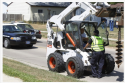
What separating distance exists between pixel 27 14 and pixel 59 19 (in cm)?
3767

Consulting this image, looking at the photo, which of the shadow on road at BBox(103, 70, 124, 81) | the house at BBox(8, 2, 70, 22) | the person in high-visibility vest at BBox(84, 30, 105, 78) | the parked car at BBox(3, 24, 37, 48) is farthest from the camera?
the house at BBox(8, 2, 70, 22)

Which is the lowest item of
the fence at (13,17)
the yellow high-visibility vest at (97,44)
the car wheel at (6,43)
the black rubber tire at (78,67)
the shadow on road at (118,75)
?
the shadow on road at (118,75)

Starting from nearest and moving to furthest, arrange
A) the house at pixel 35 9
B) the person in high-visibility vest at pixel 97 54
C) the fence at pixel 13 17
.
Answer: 1. the person in high-visibility vest at pixel 97 54
2. the house at pixel 35 9
3. the fence at pixel 13 17

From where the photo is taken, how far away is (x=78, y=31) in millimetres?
9164

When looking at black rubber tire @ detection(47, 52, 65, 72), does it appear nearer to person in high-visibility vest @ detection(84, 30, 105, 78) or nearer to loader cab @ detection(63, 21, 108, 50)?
loader cab @ detection(63, 21, 108, 50)

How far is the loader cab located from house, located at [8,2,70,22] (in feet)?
118

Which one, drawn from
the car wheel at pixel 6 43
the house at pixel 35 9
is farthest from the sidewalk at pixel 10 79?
the house at pixel 35 9

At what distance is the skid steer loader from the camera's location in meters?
8.81

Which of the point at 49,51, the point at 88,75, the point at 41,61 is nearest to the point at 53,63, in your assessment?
the point at 49,51

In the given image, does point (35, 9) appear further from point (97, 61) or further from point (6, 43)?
point (97, 61)

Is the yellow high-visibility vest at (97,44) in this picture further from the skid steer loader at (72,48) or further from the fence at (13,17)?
the fence at (13,17)

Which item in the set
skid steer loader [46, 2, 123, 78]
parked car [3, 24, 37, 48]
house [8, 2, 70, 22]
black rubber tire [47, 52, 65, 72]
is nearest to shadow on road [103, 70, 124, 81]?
skid steer loader [46, 2, 123, 78]

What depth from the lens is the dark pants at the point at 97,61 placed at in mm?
8564

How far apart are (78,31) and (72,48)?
89 cm
